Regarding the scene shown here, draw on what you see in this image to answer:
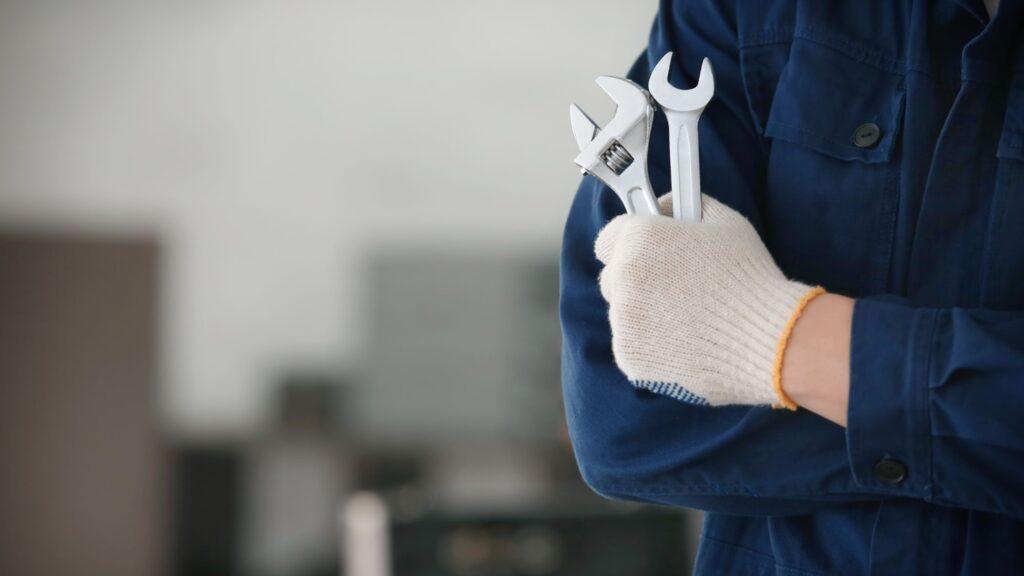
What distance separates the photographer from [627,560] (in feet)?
12.9

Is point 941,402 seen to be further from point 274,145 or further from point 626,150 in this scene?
point 274,145

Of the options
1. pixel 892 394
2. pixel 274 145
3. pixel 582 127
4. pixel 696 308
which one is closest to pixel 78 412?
pixel 274 145

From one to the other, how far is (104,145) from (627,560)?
2.69 meters

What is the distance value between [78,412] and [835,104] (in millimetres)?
4071

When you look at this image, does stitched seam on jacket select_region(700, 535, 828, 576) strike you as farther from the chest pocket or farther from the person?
the chest pocket

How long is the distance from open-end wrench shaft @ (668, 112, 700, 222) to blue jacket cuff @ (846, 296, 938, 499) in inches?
6.3

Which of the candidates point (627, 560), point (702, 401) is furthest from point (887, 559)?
point (627, 560)

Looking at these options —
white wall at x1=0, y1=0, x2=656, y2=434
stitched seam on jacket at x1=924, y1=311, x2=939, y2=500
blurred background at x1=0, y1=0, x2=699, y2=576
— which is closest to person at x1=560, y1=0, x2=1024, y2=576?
stitched seam on jacket at x1=924, y1=311, x2=939, y2=500

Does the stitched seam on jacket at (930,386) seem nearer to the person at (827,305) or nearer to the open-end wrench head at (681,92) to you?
the person at (827,305)

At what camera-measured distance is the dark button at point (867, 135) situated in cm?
90

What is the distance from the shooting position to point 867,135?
35.7 inches

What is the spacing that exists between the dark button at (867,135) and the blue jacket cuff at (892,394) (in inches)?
6.3

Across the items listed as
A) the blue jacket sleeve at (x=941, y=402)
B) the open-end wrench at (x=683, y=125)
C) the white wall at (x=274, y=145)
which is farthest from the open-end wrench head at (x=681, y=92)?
the white wall at (x=274, y=145)

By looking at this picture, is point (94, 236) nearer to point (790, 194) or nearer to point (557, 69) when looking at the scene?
point (557, 69)
